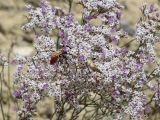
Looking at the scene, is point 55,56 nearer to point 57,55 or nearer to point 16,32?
point 57,55

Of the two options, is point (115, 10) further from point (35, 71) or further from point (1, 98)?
point (1, 98)

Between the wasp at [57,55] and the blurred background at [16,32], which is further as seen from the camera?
the blurred background at [16,32]

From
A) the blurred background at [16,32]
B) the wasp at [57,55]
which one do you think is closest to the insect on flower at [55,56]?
the wasp at [57,55]

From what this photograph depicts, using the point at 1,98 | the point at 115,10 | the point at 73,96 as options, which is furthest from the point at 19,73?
the point at 1,98

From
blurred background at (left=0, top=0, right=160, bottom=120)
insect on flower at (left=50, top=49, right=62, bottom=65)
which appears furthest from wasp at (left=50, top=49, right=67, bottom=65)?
blurred background at (left=0, top=0, right=160, bottom=120)

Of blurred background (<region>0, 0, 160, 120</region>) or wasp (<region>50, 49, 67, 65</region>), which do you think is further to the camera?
blurred background (<region>0, 0, 160, 120</region>)

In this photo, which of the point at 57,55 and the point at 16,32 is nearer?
the point at 57,55

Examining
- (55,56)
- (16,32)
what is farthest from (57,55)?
(16,32)

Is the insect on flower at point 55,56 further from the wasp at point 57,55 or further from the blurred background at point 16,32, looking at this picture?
the blurred background at point 16,32

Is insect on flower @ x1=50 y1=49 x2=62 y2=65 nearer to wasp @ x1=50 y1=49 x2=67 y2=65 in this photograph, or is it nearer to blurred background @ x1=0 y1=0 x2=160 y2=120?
wasp @ x1=50 y1=49 x2=67 y2=65

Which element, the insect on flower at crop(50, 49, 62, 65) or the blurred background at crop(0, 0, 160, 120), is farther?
the blurred background at crop(0, 0, 160, 120)

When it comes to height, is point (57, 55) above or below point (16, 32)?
above
